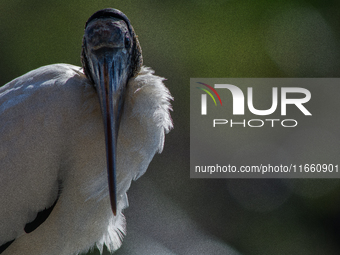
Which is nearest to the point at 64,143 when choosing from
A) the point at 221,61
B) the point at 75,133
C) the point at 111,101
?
the point at 75,133

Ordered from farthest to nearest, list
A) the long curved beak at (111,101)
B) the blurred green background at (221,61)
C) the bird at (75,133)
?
the blurred green background at (221,61), the bird at (75,133), the long curved beak at (111,101)

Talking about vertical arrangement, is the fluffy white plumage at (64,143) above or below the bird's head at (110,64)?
below

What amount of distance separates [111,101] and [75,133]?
0.18 metres

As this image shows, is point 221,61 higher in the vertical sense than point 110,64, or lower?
lower

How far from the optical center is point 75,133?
1199 millimetres

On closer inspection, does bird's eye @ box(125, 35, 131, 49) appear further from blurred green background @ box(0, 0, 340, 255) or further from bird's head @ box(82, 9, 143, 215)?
blurred green background @ box(0, 0, 340, 255)

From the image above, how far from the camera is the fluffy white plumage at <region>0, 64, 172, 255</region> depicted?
120 centimetres

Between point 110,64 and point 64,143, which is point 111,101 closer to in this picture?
point 110,64

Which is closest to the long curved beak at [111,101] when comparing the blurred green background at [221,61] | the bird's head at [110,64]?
the bird's head at [110,64]

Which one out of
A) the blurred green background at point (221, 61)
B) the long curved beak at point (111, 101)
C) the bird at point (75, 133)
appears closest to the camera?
the long curved beak at point (111, 101)

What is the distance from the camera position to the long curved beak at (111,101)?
41.7 inches

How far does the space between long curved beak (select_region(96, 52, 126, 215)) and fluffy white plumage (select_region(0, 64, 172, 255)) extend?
0.20 feet

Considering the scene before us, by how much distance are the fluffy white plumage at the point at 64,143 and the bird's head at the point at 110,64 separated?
0.23 feet

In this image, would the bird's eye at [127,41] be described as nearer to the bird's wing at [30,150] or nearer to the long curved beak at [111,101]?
the long curved beak at [111,101]
